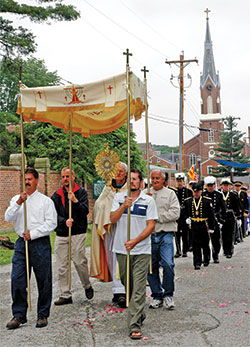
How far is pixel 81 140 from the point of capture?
2377 centimetres

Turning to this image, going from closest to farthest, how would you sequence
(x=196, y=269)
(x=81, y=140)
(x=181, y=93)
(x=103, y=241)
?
(x=103, y=241)
(x=196, y=269)
(x=81, y=140)
(x=181, y=93)

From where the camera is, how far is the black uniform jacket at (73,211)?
23.9 feet

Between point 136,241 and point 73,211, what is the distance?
5.84 ft

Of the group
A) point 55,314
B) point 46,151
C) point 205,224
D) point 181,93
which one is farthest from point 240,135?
point 55,314

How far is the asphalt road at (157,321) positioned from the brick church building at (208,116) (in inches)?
3716

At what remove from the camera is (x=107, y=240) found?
7586 mm

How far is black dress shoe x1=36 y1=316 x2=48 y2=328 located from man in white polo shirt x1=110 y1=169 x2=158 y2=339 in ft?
3.50

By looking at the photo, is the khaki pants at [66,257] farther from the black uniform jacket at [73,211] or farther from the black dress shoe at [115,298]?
the black dress shoe at [115,298]

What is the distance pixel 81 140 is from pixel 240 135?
55357mm

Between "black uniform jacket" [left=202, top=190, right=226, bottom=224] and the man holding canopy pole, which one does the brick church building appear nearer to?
"black uniform jacket" [left=202, top=190, right=226, bottom=224]

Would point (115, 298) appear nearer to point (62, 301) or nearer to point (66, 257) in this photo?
point (62, 301)

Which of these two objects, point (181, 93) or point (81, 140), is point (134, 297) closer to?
point (81, 140)

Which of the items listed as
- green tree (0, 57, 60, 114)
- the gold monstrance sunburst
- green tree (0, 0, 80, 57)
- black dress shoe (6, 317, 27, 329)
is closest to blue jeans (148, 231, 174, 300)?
the gold monstrance sunburst

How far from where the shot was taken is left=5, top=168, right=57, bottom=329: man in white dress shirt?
605 cm
